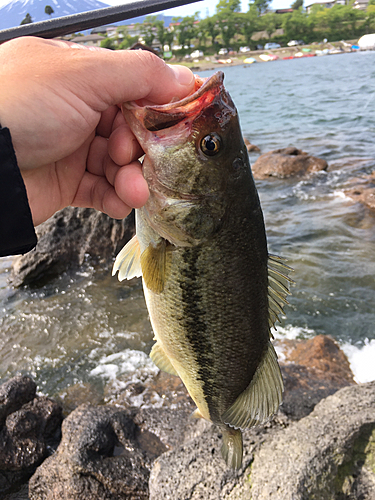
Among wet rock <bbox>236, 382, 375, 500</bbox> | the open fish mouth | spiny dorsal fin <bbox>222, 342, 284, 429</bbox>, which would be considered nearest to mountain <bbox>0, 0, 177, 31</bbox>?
the open fish mouth

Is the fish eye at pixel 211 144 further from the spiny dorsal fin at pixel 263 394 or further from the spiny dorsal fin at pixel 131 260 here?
the spiny dorsal fin at pixel 263 394

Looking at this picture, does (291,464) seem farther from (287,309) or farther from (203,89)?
(287,309)

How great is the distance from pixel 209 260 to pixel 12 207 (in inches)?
35.8

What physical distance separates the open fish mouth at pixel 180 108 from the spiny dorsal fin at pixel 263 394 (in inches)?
51.7

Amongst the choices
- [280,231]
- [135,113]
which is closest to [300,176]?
[280,231]

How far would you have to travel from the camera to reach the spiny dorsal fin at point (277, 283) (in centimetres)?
203

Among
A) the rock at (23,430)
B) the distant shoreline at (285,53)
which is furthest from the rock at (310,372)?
the distant shoreline at (285,53)

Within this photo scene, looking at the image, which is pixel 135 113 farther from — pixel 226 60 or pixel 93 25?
pixel 226 60

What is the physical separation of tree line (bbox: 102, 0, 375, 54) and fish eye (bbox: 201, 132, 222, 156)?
335ft

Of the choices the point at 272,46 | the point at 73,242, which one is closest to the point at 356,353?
the point at 73,242

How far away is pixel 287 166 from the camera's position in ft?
42.9

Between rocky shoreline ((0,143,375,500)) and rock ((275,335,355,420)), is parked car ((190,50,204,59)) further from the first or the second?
rocky shoreline ((0,143,375,500))

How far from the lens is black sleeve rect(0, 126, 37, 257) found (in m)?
1.48

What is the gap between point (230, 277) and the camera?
1.84 meters
